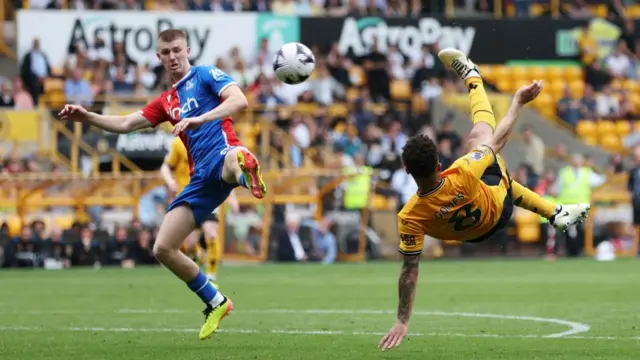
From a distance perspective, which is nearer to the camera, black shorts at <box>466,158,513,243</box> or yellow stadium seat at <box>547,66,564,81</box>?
black shorts at <box>466,158,513,243</box>

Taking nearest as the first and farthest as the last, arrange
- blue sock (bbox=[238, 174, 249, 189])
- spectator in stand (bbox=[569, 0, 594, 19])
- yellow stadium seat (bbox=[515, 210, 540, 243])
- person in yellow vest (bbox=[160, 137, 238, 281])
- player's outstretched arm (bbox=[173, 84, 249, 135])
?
player's outstretched arm (bbox=[173, 84, 249, 135]), blue sock (bbox=[238, 174, 249, 189]), person in yellow vest (bbox=[160, 137, 238, 281]), yellow stadium seat (bbox=[515, 210, 540, 243]), spectator in stand (bbox=[569, 0, 594, 19])

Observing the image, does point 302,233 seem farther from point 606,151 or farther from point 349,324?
point 349,324

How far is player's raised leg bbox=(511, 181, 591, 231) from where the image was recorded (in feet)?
33.3

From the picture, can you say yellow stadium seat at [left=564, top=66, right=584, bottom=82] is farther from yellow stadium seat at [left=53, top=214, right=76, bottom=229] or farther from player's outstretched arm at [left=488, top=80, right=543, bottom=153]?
player's outstretched arm at [left=488, top=80, right=543, bottom=153]

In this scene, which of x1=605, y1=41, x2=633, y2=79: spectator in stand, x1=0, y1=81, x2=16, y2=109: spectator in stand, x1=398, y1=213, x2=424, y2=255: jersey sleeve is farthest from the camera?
x1=605, y1=41, x2=633, y2=79: spectator in stand

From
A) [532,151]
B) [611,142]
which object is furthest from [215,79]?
[611,142]

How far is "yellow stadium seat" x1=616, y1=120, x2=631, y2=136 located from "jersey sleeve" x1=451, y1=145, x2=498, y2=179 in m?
24.0

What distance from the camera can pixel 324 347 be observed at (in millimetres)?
9969

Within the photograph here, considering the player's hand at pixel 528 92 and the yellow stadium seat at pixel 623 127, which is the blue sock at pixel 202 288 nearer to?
the player's hand at pixel 528 92

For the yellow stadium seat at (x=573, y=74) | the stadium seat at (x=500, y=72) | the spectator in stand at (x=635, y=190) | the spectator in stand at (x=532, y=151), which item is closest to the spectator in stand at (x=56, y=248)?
the spectator in stand at (x=532, y=151)

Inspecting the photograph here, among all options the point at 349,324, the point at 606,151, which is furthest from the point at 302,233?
the point at 349,324

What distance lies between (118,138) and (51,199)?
238 cm

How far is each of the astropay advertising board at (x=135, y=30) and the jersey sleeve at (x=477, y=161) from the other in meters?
21.1

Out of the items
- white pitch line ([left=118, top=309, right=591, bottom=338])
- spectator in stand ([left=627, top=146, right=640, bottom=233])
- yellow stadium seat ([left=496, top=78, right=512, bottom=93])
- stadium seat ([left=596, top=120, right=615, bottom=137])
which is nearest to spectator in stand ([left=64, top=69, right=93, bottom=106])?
yellow stadium seat ([left=496, top=78, right=512, bottom=93])
